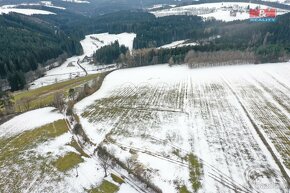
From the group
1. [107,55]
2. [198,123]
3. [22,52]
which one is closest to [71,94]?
[198,123]

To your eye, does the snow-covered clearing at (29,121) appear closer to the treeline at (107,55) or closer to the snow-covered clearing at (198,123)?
the snow-covered clearing at (198,123)

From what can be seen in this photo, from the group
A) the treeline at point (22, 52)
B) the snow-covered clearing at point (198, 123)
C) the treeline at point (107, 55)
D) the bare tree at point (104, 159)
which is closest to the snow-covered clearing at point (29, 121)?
the snow-covered clearing at point (198, 123)

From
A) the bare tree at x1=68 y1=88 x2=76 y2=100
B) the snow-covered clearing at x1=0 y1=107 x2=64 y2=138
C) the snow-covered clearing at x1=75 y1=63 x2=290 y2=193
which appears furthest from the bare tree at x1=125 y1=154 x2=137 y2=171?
the bare tree at x1=68 y1=88 x2=76 y2=100

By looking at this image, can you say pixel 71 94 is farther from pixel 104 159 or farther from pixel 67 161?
pixel 104 159

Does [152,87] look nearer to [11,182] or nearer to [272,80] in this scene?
[272,80]

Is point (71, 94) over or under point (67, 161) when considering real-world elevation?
over

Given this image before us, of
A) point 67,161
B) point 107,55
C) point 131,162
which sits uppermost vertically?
point 107,55
